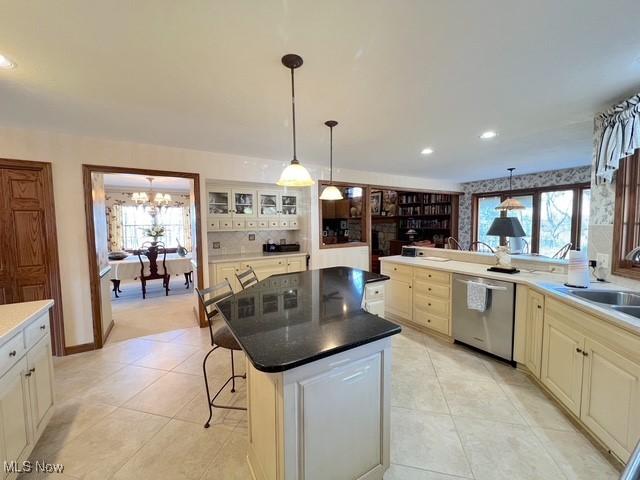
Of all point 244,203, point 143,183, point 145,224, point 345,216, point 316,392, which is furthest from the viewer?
point 145,224

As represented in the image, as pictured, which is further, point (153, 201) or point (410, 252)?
point (153, 201)

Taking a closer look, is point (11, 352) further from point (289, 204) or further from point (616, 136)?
point (616, 136)

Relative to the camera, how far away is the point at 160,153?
3.38 m

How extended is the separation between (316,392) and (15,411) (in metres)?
1.69

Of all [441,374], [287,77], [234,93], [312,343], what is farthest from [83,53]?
[441,374]

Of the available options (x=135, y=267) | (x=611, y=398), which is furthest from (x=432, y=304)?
(x=135, y=267)

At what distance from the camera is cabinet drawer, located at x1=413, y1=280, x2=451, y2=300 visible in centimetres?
316

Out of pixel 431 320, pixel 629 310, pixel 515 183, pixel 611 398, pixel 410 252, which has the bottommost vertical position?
pixel 431 320

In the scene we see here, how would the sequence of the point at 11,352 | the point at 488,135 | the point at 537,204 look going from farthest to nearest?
1. the point at 537,204
2. the point at 488,135
3. the point at 11,352

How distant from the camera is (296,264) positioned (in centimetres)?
462

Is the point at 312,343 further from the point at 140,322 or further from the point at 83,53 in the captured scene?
the point at 140,322

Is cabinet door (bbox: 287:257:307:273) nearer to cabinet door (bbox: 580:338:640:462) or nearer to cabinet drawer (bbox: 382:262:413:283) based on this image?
cabinet drawer (bbox: 382:262:413:283)

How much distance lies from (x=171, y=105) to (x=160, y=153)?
1370 millimetres

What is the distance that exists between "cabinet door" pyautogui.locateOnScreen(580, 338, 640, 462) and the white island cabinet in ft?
10.5
